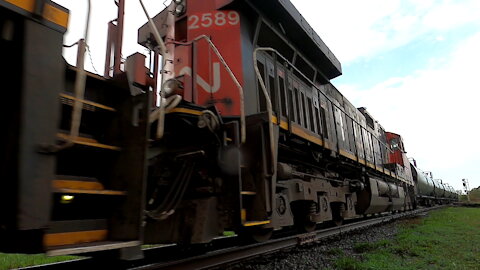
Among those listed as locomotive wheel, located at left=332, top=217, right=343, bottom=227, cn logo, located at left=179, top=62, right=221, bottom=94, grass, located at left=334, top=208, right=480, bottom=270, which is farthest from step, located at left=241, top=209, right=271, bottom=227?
locomotive wheel, located at left=332, top=217, right=343, bottom=227

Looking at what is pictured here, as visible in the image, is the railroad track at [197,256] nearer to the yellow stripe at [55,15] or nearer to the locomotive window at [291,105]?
the locomotive window at [291,105]

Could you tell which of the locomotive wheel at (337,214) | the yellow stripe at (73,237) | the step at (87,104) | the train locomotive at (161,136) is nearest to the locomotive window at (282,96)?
the train locomotive at (161,136)

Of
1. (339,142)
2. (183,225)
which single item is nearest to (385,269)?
(183,225)

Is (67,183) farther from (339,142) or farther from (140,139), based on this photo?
(339,142)

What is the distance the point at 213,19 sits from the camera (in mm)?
4531

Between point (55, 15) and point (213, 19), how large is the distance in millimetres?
3021

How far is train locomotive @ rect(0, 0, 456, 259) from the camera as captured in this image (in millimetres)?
1577

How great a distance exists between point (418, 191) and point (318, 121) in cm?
1538

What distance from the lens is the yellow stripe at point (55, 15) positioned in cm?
168

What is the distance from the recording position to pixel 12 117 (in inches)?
61.4

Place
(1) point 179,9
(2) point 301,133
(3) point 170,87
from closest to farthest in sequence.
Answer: (3) point 170,87 → (1) point 179,9 → (2) point 301,133

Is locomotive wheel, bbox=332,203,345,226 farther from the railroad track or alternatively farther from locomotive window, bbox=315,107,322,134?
locomotive window, bbox=315,107,322,134

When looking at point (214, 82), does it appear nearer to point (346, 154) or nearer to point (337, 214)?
point (346, 154)

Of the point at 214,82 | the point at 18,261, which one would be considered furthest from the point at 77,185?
the point at 18,261
